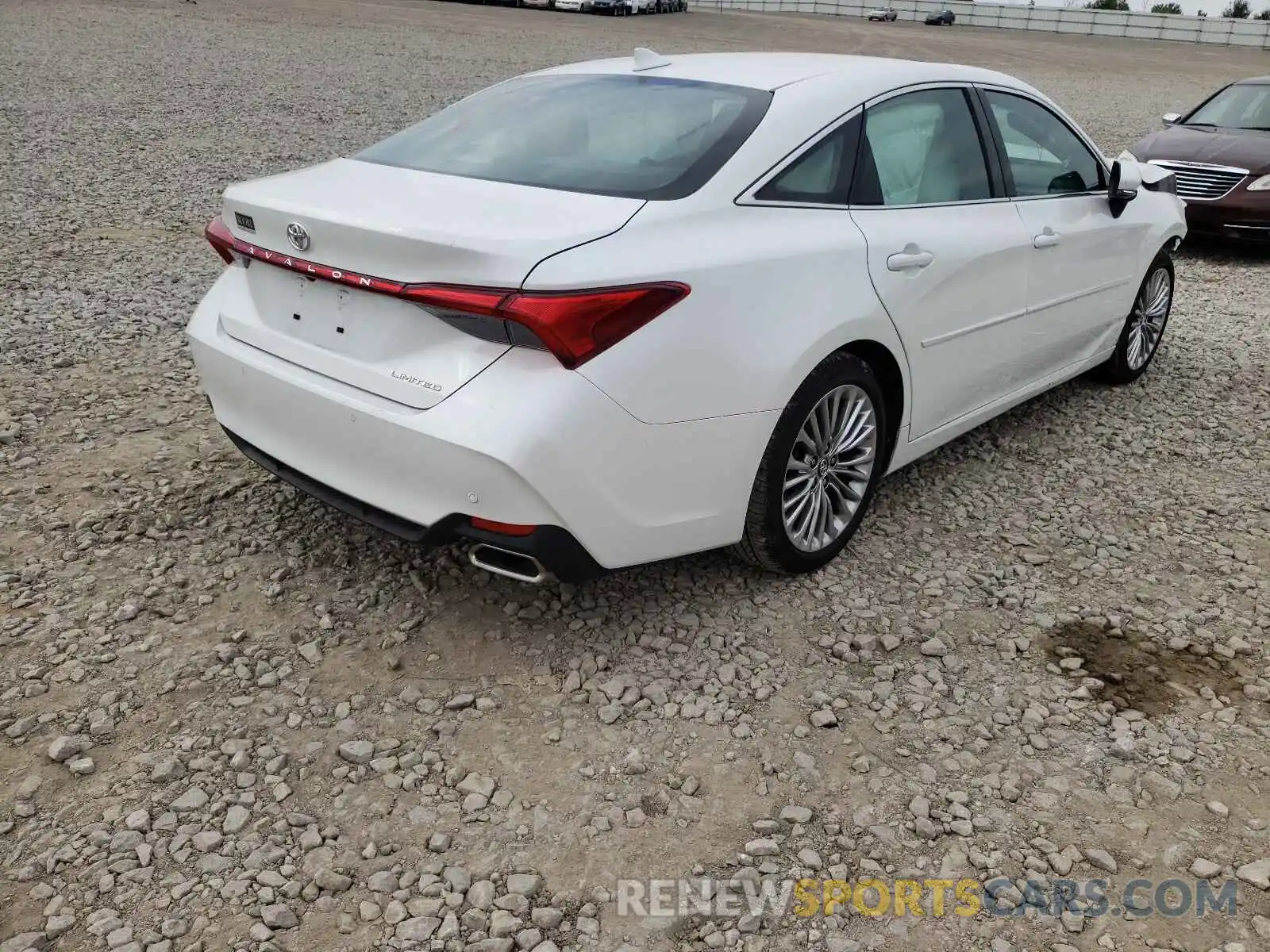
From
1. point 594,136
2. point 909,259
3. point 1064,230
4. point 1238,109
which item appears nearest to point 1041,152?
point 1064,230

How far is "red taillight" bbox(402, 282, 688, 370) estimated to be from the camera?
2461 mm

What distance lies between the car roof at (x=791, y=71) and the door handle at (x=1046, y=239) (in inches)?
26.0

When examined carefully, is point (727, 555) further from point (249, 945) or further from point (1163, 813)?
point (249, 945)

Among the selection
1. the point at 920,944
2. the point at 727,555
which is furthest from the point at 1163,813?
the point at 727,555

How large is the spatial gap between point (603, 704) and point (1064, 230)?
2.92m

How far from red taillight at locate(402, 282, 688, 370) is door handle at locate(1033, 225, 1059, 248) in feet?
7.21

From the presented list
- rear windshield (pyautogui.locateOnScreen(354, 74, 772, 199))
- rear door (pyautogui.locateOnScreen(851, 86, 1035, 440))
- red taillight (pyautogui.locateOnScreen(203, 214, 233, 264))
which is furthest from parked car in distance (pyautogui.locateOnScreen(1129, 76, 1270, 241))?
red taillight (pyautogui.locateOnScreen(203, 214, 233, 264))

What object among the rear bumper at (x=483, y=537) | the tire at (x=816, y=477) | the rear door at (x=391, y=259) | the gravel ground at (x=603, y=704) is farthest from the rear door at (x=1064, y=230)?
the rear bumper at (x=483, y=537)

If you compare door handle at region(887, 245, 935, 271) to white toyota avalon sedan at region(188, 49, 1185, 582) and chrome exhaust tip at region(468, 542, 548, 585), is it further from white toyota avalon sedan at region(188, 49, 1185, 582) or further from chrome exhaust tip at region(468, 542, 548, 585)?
chrome exhaust tip at region(468, 542, 548, 585)

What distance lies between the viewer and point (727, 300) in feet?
9.17

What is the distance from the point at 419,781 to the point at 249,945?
563 millimetres

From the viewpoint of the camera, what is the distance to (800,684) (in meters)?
2.99

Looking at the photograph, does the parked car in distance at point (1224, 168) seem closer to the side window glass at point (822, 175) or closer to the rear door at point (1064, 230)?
the rear door at point (1064, 230)

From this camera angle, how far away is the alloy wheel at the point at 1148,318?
5363mm
